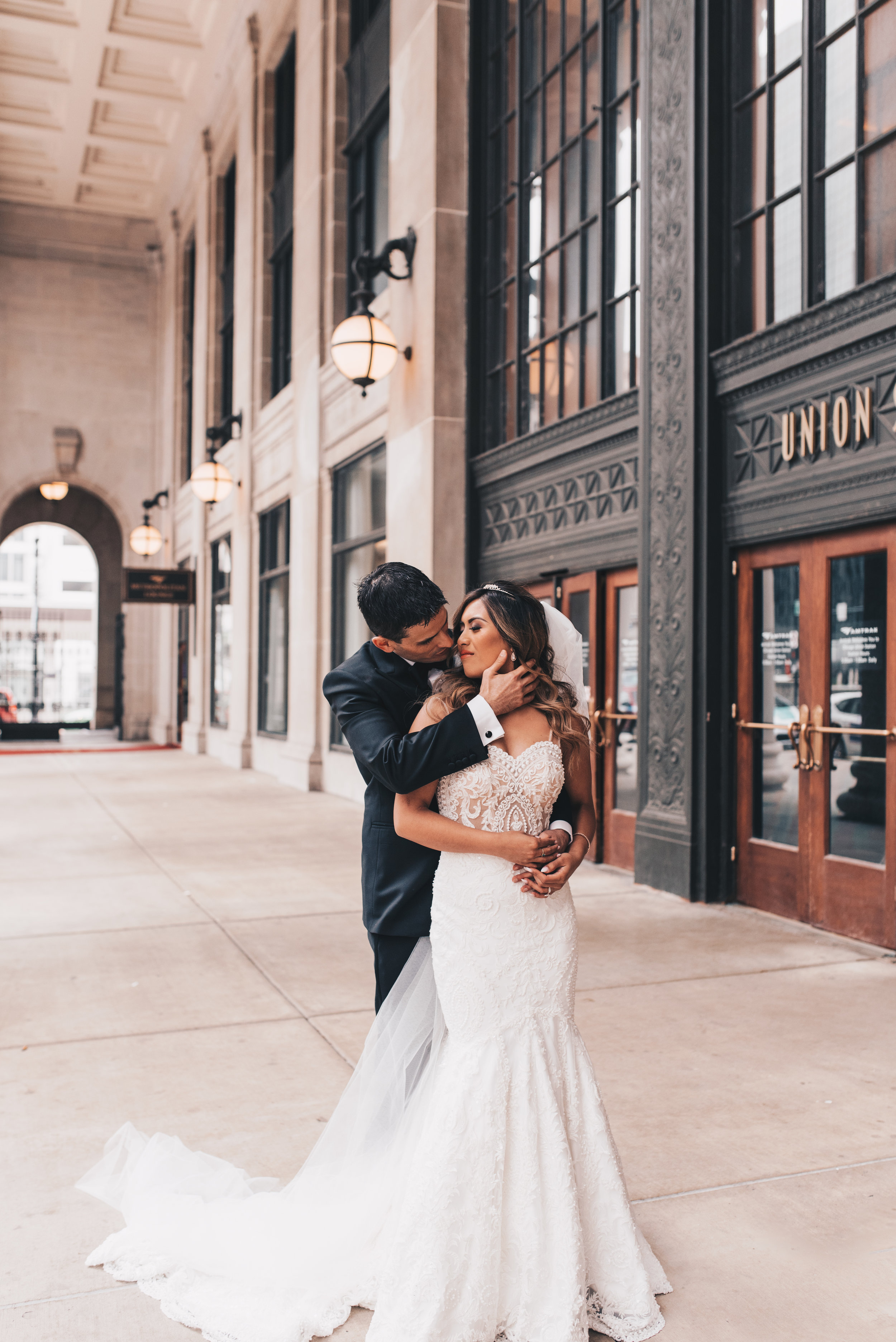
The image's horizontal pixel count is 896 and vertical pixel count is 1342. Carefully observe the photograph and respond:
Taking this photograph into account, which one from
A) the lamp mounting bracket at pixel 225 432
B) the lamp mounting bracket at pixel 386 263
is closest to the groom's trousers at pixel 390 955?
the lamp mounting bracket at pixel 386 263

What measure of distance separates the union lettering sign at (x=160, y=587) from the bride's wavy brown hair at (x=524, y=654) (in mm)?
20010

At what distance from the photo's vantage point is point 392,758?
2.64 metres

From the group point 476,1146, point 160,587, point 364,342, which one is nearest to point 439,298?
point 364,342

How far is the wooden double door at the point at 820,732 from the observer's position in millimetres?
6379

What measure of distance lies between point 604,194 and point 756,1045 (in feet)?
23.3

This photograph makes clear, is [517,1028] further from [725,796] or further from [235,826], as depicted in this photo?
[235,826]

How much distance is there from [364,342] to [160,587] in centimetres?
1263

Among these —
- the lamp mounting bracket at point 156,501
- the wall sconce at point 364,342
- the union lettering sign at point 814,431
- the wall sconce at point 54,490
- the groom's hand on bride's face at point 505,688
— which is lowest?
the groom's hand on bride's face at point 505,688

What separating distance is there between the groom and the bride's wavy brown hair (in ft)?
0.20

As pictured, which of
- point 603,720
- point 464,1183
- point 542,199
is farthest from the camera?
point 542,199

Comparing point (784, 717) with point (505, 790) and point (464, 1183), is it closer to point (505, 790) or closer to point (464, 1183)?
point (505, 790)

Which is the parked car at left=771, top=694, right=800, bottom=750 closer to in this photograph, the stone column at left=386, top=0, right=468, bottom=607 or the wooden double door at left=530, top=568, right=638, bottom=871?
the wooden double door at left=530, top=568, right=638, bottom=871

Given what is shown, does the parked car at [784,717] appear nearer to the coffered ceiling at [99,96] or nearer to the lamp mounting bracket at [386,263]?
the lamp mounting bracket at [386,263]

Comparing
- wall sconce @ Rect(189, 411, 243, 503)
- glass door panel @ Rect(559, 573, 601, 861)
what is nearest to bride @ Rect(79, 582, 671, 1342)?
glass door panel @ Rect(559, 573, 601, 861)
